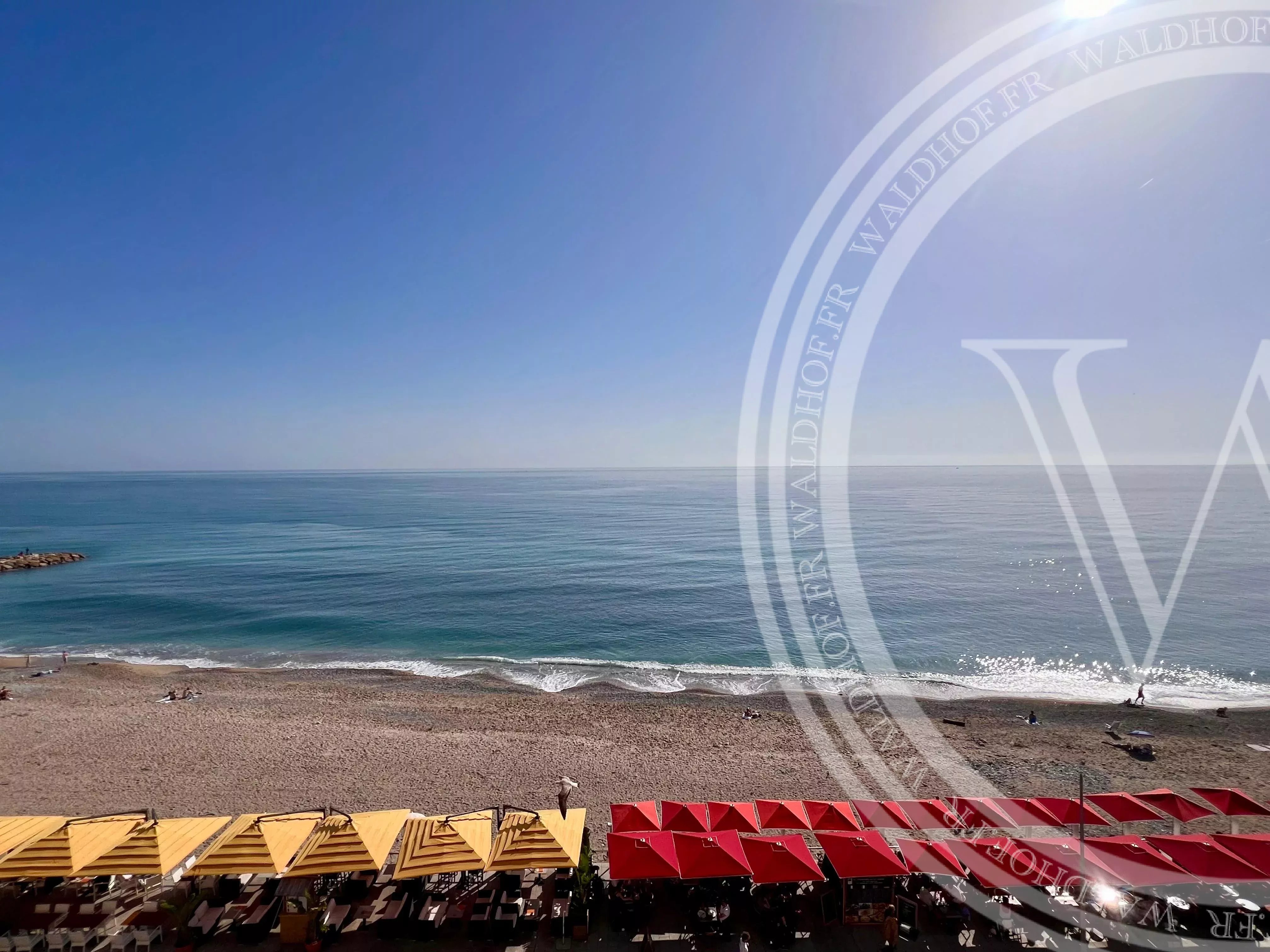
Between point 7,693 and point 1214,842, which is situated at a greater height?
point 1214,842

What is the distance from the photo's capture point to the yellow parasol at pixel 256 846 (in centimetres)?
1084

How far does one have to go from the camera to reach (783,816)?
13133 mm

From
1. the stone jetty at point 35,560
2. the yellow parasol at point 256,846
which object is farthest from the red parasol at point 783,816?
the stone jetty at point 35,560

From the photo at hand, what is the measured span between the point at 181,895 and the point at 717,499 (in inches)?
5889

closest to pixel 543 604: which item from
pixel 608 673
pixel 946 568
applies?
pixel 608 673

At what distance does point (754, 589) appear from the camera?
177 ft

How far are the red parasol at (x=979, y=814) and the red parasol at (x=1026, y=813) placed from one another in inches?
4.0

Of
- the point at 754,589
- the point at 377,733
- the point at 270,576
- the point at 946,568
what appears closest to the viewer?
the point at 377,733

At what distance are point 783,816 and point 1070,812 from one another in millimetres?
6546

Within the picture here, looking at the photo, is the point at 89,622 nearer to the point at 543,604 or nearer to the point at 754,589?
the point at 543,604

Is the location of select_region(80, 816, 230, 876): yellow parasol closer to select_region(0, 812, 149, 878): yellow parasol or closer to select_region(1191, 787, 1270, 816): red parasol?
select_region(0, 812, 149, 878): yellow parasol

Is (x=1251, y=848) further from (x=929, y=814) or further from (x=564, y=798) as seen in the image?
(x=564, y=798)

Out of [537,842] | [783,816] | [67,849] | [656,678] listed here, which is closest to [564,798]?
[537,842]

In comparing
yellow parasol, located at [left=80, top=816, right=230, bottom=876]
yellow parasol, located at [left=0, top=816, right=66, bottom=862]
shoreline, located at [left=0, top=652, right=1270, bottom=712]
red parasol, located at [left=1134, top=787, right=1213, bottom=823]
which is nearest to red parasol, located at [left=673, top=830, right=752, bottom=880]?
yellow parasol, located at [left=80, top=816, right=230, bottom=876]
